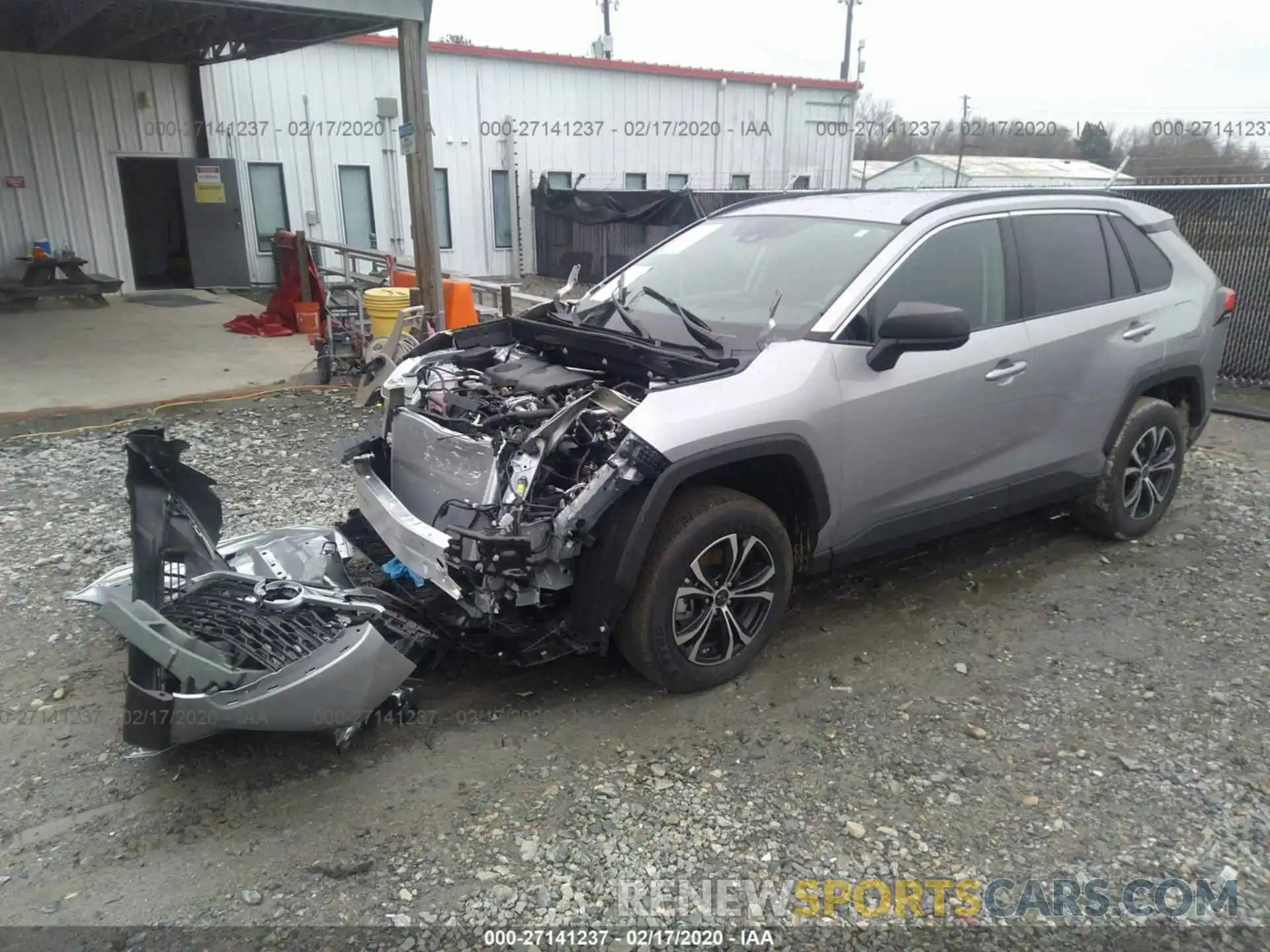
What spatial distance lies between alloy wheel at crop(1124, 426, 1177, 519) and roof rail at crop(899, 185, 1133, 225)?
1.31 meters

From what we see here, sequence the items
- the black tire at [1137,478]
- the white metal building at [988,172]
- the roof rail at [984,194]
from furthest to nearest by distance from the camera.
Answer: the white metal building at [988,172] → the black tire at [1137,478] → the roof rail at [984,194]

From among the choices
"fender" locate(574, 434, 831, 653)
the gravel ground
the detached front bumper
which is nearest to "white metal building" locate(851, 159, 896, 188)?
the gravel ground

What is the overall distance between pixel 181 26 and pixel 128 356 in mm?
4740

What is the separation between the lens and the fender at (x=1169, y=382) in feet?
15.2

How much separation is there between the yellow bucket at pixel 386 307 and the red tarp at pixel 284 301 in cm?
291

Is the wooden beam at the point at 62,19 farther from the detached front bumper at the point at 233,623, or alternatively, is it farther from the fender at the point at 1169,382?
the fender at the point at 1169,382

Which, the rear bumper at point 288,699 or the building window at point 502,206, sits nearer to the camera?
the rear bumper at point 288,699

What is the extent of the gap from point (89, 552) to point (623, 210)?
529 inches

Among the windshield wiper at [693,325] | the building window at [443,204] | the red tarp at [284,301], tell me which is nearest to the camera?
the windshield wiper at [693,325]

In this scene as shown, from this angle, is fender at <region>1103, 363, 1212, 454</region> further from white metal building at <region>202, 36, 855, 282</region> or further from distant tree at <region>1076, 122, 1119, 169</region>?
distant tree at <region>1076, 122, 1119, 169</region>

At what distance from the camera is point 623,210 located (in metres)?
16.8

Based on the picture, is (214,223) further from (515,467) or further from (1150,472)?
(1150,472)

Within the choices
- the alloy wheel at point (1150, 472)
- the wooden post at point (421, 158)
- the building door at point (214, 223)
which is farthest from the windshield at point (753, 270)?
the building door at point (214, 223)

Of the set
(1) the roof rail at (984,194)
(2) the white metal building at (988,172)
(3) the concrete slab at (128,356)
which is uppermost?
(2) the white metal building at (988,172)
